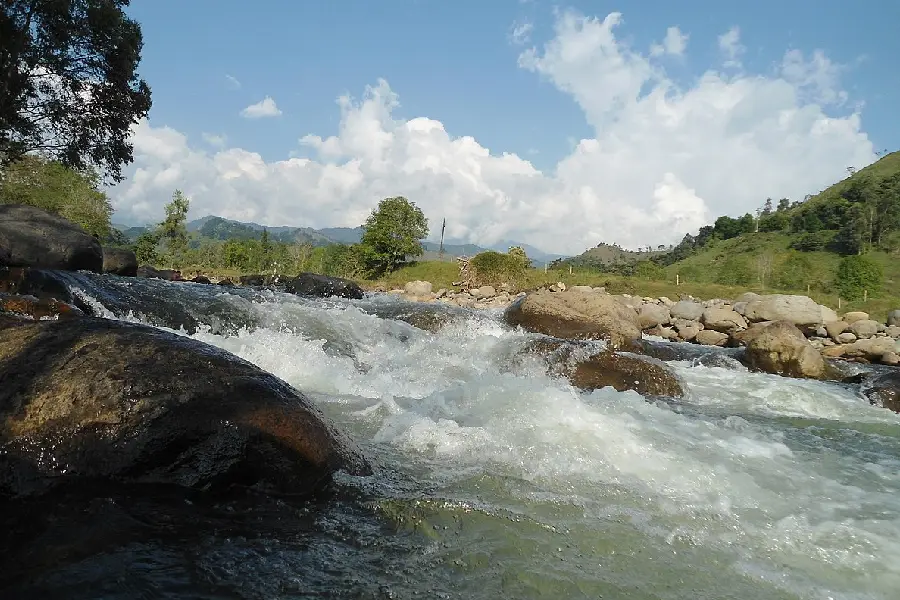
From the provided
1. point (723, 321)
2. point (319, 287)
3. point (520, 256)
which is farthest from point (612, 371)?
point (520, 256)

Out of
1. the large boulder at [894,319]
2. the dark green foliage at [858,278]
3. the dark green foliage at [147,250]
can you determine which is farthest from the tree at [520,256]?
the dark green foliage at [147,250]

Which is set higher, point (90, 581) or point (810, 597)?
point (90, 581)

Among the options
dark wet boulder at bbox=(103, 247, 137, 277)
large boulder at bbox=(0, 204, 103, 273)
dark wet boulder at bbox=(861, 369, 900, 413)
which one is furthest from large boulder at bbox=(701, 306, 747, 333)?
dark wet boulder at bbox=(103, 247, 137, 277)

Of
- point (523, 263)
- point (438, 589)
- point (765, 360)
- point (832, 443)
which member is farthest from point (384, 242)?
point (438, 589)

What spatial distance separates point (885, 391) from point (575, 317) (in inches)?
258

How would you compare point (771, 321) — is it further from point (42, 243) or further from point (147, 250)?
point (147, 250)

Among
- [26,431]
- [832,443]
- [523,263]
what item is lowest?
[832,443]

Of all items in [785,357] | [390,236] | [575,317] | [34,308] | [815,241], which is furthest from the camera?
[815,241]

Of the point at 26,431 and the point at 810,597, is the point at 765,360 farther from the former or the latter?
the point at 26,431

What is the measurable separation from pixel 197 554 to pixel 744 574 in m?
3.12

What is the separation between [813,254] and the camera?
66.4 meters

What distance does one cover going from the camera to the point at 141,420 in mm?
3273

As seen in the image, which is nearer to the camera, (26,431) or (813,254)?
(26,431)

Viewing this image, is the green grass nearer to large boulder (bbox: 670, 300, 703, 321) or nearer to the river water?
large boulder (bbox: 670, 300, 703, 321)
